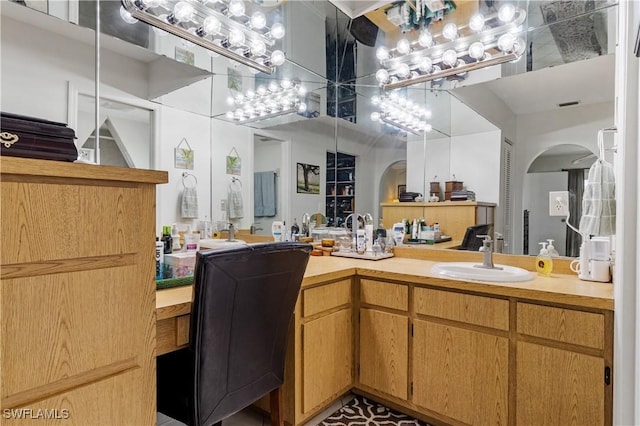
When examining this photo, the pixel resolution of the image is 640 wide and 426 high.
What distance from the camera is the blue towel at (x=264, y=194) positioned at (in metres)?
2.76

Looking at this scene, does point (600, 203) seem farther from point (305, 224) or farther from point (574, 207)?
point (305, 224)

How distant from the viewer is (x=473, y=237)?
2324 mm

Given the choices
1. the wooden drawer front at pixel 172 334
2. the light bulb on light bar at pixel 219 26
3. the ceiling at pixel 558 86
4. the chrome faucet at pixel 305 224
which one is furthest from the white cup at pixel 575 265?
the light bulb on light bar at pixel 219 26

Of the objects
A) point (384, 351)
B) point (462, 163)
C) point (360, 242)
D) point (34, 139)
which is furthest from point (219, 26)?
point (384, 351)

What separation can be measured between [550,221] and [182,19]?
8.18 ft

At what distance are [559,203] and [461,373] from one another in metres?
1.14

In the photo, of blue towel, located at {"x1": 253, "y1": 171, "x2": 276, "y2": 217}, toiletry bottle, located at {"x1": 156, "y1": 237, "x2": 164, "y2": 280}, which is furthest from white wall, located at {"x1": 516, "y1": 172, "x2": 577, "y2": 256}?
toiletry bottle, located at {"x1": 156, "y1": 237, "x2": 164, "y2": 280}

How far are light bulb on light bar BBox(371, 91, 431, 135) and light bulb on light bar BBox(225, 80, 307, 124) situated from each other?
2.17 feet

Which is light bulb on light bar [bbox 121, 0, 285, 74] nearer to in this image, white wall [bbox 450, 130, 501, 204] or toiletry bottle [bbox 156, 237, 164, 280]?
toiletry bottle [bbox 156, 237, 164, 280]

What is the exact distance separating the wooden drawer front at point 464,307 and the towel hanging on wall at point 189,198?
1.48 m

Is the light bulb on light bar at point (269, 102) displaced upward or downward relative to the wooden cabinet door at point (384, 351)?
upward

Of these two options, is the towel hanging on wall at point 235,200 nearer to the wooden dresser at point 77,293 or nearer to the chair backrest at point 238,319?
the chair backrest at point 238,319

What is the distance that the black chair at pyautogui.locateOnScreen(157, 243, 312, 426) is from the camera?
1194mm

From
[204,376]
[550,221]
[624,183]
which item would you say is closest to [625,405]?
[624,183]
